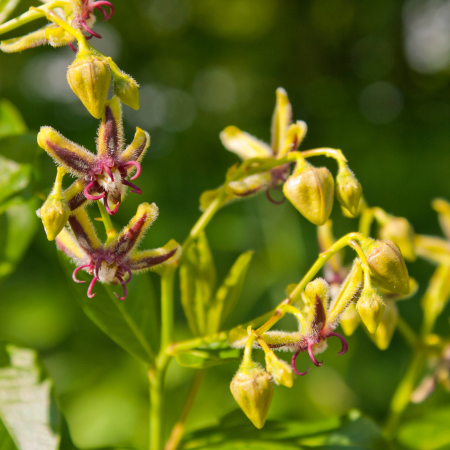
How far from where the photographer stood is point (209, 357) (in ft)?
4.69

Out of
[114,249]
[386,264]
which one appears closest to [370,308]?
[386,264]

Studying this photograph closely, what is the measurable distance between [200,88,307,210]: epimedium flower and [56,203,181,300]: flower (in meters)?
0.28

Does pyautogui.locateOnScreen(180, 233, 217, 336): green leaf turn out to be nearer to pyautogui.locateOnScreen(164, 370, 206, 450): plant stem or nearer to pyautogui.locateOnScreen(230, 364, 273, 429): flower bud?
pyautogui.locateOnScreen(164, 370, 206, 450): plant stem

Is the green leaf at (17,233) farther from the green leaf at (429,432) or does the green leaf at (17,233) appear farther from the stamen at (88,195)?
the green leaf at (429,432)

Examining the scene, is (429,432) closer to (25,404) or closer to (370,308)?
(370,308)

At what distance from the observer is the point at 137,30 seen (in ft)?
21.7

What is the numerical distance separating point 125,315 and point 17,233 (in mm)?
572

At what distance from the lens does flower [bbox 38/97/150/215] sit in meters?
1.34

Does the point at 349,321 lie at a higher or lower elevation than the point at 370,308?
lower

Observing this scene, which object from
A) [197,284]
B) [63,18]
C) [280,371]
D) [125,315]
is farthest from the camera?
[197,284]

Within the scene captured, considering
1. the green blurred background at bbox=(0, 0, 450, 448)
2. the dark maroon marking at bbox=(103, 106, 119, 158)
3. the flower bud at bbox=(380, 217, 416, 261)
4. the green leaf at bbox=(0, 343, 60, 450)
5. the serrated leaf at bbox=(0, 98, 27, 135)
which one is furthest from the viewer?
the green blurred background at bbox=(0, 0, 450, 448)

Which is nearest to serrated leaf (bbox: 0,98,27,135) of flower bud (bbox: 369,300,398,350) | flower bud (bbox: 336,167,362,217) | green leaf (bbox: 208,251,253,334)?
green leaf (bbox: 208,251,253,334)

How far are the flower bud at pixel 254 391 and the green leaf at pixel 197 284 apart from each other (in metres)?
0.47

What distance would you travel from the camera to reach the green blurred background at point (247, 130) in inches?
175
